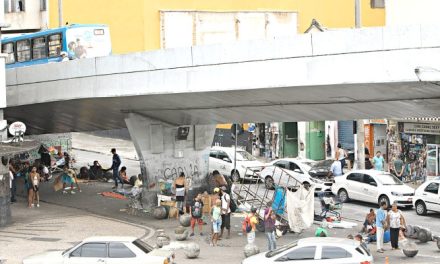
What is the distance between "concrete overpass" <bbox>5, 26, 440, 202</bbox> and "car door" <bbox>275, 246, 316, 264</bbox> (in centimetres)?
399

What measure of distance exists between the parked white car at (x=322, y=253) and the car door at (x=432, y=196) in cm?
1188

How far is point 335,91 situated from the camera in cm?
2202

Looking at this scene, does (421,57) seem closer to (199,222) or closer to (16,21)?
(199,222)

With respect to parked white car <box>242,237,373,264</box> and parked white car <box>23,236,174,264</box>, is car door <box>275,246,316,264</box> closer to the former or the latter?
parked white car <box>242,237,373,264</box>

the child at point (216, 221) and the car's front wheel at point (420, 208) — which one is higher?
the child at point (216, 221)

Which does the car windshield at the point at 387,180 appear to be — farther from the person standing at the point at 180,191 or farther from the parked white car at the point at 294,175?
the person standing at the point at 180,191

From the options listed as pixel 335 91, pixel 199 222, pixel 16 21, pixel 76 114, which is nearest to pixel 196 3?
pixel 16 21

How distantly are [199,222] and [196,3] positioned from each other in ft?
119

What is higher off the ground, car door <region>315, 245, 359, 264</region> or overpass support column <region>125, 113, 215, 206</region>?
overpass support column <region>125, 113, 215, 206</region>

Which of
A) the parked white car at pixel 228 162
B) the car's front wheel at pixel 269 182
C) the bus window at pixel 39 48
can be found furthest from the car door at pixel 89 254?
the parked white car at pixel 228 162

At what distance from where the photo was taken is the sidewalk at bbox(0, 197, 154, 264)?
993 inches

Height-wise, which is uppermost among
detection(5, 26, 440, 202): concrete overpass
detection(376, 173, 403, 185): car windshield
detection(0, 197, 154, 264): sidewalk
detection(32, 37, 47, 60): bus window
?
detection(32, 37, 47, 60): bus window

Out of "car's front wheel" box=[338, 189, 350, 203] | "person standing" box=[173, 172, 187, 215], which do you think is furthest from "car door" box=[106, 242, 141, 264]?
"car's front wheel" box=[338, 189, 350, 203]

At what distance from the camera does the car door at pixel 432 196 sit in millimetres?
30698
